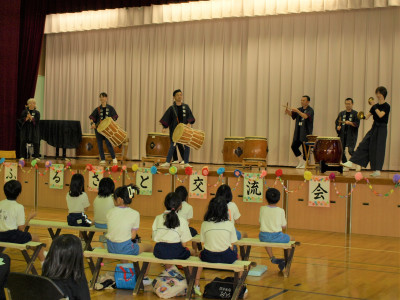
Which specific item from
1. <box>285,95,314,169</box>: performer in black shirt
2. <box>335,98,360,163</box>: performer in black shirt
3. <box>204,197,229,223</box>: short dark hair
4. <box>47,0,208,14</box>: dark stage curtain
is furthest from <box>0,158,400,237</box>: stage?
<box>47,0,208,14</box>: dark stage curtain

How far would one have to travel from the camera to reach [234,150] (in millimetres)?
11289

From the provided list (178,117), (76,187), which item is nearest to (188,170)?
(178,117)

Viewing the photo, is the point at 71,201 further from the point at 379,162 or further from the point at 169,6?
the point at 169,6

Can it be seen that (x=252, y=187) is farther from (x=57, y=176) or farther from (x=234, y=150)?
(x=57, y=176)

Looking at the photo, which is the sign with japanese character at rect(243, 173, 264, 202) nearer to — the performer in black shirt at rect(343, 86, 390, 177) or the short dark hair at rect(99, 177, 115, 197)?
the performer in black shirt at rect(343, 86, 390, 177)

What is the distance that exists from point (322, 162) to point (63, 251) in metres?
6.98

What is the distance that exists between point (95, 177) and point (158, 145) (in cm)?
170

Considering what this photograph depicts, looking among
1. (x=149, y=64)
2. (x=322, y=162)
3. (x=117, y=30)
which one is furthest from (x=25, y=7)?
(x=322, y=162)

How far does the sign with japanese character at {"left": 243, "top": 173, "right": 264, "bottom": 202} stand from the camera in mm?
9016

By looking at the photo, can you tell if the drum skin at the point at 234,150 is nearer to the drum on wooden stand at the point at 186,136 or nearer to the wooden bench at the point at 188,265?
the drum on wooden stand at the point at 186,136

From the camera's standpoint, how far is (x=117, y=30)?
15.2 metres

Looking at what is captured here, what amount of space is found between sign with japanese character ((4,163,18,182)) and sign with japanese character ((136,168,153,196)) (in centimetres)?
271

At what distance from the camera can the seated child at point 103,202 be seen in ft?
20.9

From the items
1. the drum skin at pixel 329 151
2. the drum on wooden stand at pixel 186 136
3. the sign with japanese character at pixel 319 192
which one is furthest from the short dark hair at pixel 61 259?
the drum on wooden stand at pixel 186 136
